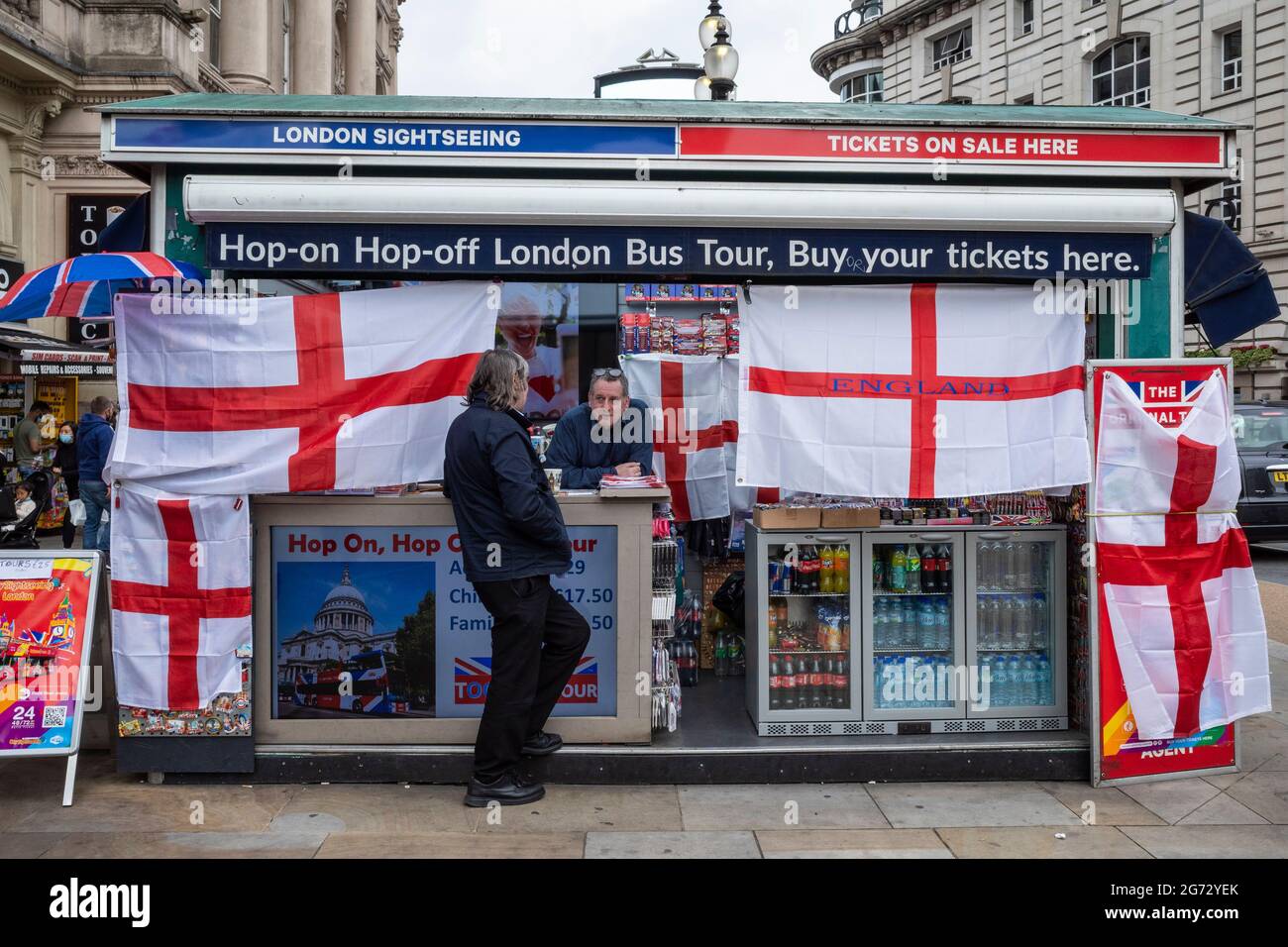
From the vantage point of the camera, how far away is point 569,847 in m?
4.50

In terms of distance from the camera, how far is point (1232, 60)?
34562 mm

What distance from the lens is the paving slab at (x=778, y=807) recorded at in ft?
15.7

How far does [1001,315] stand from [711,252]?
5.24 ft

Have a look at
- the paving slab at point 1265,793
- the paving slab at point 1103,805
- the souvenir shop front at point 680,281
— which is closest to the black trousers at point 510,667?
the souvenir shop front at point 680,281

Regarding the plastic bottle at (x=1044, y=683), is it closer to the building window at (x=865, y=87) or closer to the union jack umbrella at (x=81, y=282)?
the union jack umbrella at (x=81, y=282)

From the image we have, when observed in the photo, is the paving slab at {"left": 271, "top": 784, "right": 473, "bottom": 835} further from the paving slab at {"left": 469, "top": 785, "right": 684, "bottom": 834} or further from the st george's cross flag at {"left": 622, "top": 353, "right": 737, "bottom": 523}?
the st george's cross flag at {"left": 622, "top": 353, "right": 737, "bottom": 523}

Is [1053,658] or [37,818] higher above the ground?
[1053,658]

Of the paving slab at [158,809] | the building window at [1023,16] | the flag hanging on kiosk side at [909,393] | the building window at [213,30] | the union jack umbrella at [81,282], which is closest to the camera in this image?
the paving slab at [158,809]

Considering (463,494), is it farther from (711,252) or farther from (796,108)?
(796,108)

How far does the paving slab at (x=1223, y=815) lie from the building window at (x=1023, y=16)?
45.5 m

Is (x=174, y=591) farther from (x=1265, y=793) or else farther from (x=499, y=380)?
(x=1265, y=793)

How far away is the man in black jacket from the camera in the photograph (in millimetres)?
4781
